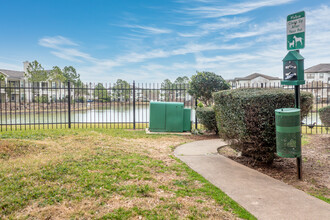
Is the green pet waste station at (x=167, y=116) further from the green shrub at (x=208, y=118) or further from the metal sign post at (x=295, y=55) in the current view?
the metal sign post at (x=295, y=55)

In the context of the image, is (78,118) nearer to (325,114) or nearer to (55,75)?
(325,114)

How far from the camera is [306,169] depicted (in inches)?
210

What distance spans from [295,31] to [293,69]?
2.54ft

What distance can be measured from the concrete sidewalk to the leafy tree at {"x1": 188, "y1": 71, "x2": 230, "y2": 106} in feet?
20.5

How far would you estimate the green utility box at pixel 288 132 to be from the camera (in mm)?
4141

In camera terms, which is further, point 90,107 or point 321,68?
point 321,68

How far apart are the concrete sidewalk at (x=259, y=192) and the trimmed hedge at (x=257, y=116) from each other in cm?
58

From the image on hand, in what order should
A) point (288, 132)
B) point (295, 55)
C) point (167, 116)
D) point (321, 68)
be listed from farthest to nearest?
point (321, 68) → point (167, 116) → point (295, 55) → point (288, 132)

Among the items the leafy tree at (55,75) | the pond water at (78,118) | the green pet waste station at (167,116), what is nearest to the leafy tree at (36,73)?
the leafy tree at (55,75)

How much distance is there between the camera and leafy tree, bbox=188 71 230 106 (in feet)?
38.1

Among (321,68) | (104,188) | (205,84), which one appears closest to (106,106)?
(205,84)

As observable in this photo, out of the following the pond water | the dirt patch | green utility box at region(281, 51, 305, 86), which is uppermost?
green utility box at region(281, 51, 305, 86)

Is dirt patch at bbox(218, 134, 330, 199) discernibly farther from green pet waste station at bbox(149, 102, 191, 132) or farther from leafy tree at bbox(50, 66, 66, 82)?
leafy tree at bbox(50, 66, 66, 82)

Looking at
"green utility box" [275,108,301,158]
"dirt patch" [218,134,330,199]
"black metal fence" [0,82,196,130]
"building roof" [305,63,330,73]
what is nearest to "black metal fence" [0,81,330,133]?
"black metal fence" [0,82,196,130]
